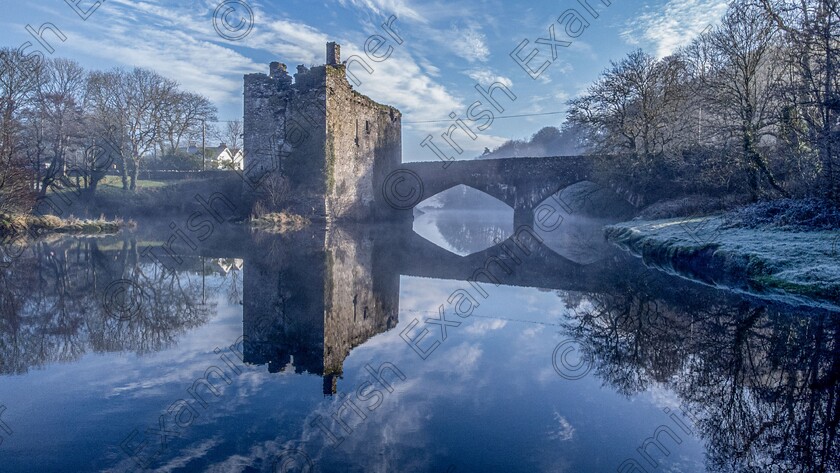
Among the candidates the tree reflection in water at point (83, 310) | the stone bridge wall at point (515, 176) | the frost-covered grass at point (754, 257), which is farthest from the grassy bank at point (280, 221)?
the frost-covered grass at point (754, 257)

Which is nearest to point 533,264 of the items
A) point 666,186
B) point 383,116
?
point 666,186

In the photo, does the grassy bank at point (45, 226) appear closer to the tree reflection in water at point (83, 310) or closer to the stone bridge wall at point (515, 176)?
the tree reflection in water at point (83, 310)

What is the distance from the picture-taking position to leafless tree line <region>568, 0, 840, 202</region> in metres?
11.9

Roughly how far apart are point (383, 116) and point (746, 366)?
3097 cm

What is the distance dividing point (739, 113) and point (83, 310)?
19.7 m

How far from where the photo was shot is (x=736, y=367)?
4.25m

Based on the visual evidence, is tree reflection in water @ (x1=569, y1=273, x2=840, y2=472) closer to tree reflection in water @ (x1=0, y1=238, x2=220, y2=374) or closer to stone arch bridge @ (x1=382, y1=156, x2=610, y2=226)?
tree reflection in water @ (x1=0, y1=238, x2=220, y2=374)

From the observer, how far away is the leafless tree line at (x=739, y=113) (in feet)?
38.9

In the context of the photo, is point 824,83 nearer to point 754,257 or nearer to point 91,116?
point 754,257

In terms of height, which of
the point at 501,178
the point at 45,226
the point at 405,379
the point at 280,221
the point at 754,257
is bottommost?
the point at 405,379

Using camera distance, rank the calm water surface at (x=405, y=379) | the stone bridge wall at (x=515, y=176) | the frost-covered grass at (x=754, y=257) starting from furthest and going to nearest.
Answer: the stone bridge wall at (x=515, y=176), the frost-covered grass at (x=754, y=257), the calm water surface at (x=405, y=379)

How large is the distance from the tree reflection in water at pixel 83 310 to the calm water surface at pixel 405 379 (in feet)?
0.14

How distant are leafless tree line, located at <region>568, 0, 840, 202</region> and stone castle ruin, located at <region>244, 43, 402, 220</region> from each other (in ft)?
43.1

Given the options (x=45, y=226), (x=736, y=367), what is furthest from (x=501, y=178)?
(x=736, y=367)
